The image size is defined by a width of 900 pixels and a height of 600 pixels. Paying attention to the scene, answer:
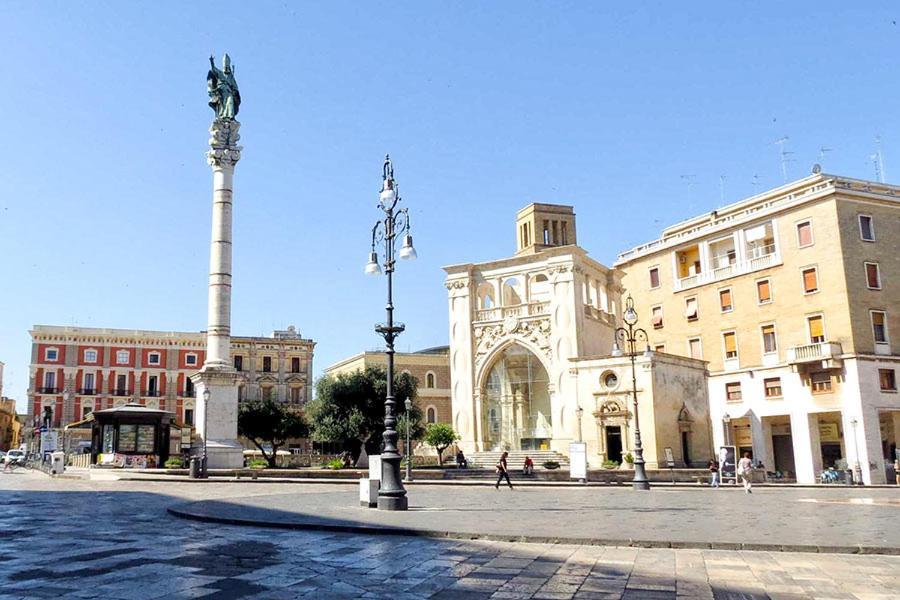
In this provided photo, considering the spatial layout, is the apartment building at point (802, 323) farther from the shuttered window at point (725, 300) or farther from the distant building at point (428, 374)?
the distant building at point (428, 374)

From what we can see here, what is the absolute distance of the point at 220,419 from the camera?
108 ft

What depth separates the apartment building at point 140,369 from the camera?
63344 mm

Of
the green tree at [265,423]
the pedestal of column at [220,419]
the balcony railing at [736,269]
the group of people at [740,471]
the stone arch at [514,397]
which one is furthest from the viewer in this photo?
the green tree at [265,423]

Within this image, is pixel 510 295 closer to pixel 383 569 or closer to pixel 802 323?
pixel 802 323

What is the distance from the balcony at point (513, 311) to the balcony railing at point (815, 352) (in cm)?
1512

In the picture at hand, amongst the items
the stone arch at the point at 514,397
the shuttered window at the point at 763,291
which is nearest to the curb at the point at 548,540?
the shuttered window at the point at 763,291

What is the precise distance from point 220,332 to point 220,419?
4.01 meters

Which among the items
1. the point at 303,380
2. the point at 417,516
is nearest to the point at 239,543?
the point at 417,516

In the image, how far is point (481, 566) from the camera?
26.4 feet

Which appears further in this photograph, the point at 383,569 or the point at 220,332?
the point at 220,332

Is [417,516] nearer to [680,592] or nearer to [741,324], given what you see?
[680,592]

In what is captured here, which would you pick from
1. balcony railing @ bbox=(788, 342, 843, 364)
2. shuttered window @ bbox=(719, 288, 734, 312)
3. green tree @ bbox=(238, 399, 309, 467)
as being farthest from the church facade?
green tree @ bbox=(238, 399, 309, 467)

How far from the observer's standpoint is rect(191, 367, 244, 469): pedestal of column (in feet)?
107

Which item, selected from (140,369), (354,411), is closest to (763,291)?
(354,411)
